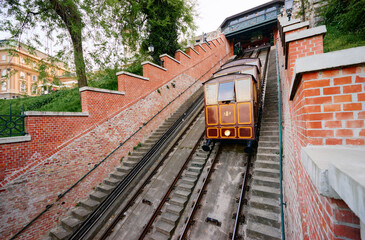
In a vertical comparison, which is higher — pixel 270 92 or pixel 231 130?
pixel 270 92

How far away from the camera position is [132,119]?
7645 mm

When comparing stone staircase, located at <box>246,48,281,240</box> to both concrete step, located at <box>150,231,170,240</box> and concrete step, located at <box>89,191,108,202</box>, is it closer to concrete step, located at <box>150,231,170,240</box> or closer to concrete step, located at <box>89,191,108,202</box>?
concrete step, located at <box>150,231,170,240</box>

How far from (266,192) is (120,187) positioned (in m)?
4.86

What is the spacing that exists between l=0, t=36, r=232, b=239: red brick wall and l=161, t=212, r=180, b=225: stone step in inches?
133

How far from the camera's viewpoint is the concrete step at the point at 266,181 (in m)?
4.29

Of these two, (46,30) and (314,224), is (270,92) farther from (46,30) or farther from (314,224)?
(46,30)

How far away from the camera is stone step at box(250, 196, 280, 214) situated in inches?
150

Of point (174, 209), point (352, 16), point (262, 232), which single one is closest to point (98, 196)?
point (174, 209)

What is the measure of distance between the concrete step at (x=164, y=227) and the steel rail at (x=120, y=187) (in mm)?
2064

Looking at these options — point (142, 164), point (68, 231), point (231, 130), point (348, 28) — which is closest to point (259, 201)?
point (231, 130)

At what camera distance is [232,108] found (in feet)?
18.7

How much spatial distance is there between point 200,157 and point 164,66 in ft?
21.1

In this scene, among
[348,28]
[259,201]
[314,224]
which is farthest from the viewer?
[348,28]

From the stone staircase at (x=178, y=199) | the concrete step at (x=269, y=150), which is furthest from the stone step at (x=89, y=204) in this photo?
the concrete step at (x=269, y=150)
